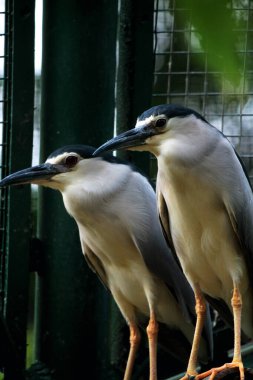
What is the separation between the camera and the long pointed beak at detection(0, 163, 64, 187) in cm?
263

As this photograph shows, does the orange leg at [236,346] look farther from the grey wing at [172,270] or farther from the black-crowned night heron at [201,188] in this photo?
the grey wing at [172,270]

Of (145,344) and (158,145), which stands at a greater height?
(158,145)

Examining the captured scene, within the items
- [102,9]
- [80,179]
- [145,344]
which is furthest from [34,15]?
[145,344]

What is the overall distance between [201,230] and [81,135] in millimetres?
885

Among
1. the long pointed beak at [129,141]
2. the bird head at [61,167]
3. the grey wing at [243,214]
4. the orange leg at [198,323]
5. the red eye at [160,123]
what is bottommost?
the orange leg at [198,323]

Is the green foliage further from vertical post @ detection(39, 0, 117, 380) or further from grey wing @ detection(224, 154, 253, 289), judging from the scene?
vertical post @ detection(39, 0, 117, 380)

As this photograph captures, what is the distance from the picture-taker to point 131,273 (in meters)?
2.89

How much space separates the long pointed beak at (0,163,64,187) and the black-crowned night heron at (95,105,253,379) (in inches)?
14.9

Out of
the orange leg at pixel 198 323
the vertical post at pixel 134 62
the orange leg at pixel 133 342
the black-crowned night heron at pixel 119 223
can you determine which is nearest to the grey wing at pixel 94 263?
the black-crowned night heron at pixel 119 223

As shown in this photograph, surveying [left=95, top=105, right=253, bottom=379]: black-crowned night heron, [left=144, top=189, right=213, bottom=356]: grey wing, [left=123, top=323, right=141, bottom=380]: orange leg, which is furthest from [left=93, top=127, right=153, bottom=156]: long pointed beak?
[left=123, top=323, right=141, bottom=380]: orange leg

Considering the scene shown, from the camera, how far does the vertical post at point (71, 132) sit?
3176 mm

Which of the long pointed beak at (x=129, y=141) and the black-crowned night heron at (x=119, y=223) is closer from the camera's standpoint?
the long pointed beak at (x=129, y=141)

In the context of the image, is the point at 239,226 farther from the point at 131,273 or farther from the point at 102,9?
the point at 102,9

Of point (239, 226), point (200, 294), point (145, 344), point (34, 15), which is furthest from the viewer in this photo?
point (145, 344)
